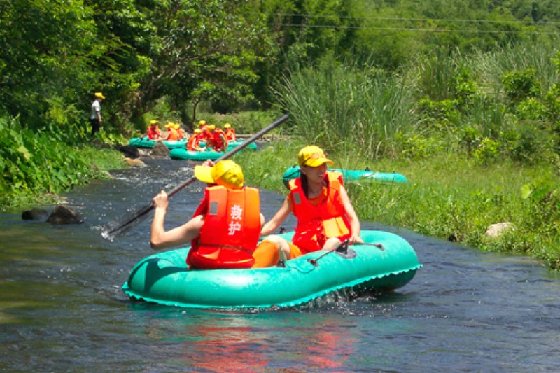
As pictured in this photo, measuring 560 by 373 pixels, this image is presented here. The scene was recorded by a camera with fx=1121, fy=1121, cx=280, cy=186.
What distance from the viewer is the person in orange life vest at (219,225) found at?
30.2ft

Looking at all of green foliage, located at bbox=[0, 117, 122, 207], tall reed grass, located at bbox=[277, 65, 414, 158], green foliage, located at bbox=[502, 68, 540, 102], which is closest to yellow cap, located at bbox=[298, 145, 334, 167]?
green foliage, located at bbox=[0, 117, 122, 207]

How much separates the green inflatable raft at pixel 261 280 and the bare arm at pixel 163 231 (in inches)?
12.7

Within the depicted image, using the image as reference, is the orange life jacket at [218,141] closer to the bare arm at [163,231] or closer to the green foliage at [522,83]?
the green foliage at [522,83]

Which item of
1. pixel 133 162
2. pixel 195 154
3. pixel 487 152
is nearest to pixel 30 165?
pixel 487 152

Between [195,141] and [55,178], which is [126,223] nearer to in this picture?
[55,178]

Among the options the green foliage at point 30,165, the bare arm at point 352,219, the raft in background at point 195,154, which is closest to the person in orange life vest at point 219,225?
the bare arm at point 352,219

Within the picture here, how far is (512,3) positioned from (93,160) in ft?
435

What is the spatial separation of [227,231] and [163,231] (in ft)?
1.73

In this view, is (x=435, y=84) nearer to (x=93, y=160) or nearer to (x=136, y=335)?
(x=93, y=160)

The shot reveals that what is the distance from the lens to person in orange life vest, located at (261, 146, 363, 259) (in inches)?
402

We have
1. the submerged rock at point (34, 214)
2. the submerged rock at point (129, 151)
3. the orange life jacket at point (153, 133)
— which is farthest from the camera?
the orange life jacket at point (153, 133)

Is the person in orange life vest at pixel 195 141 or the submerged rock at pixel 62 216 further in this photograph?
the person in orange life vest at pixel 195 141

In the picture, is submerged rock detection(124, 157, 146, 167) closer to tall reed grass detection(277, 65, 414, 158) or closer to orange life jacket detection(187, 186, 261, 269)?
tall reed grass detection(277, 65, 414, 158)

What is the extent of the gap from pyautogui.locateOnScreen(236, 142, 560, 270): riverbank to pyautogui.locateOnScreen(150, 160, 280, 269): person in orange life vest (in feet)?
13.5
